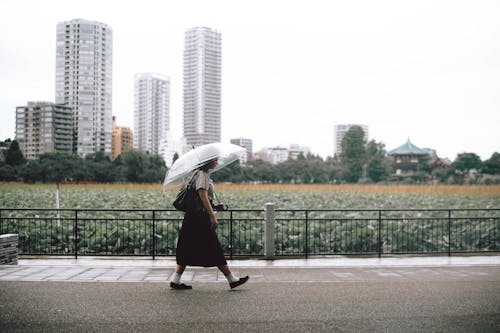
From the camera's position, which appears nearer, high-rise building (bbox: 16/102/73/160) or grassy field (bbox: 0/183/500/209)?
high-rise building (bbox: 16/102/73/160)

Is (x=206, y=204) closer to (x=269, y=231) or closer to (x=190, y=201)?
(x=190, y=201)

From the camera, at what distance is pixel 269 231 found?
11.3m

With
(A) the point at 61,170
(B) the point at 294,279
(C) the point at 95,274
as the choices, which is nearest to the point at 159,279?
(C) the point at 95,274

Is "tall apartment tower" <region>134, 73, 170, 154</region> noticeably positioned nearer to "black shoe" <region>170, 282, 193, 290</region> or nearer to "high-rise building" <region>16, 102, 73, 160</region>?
"high-rise building" <region>16, 102, 73, 160</region>

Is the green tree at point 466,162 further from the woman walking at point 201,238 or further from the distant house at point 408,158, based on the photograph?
the woman walking at point 201,238

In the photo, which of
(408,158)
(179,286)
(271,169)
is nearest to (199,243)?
(179,286)

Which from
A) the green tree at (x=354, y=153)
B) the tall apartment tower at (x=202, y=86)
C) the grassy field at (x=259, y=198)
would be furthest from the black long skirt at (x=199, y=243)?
the tall apartment tower at (x=202, y=86)

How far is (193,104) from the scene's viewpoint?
104 m

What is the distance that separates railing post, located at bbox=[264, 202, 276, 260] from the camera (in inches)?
444

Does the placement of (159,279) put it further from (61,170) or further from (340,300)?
(61,170)

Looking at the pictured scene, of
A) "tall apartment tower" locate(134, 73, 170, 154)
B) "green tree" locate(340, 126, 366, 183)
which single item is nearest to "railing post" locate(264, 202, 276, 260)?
"green tree" locate(340, 126, 366, 183)

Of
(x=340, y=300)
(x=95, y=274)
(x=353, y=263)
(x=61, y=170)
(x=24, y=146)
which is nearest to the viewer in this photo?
(x=340, y=300)

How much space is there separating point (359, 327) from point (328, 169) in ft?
234

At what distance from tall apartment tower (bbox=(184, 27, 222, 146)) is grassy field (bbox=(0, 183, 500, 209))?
5958 cm
